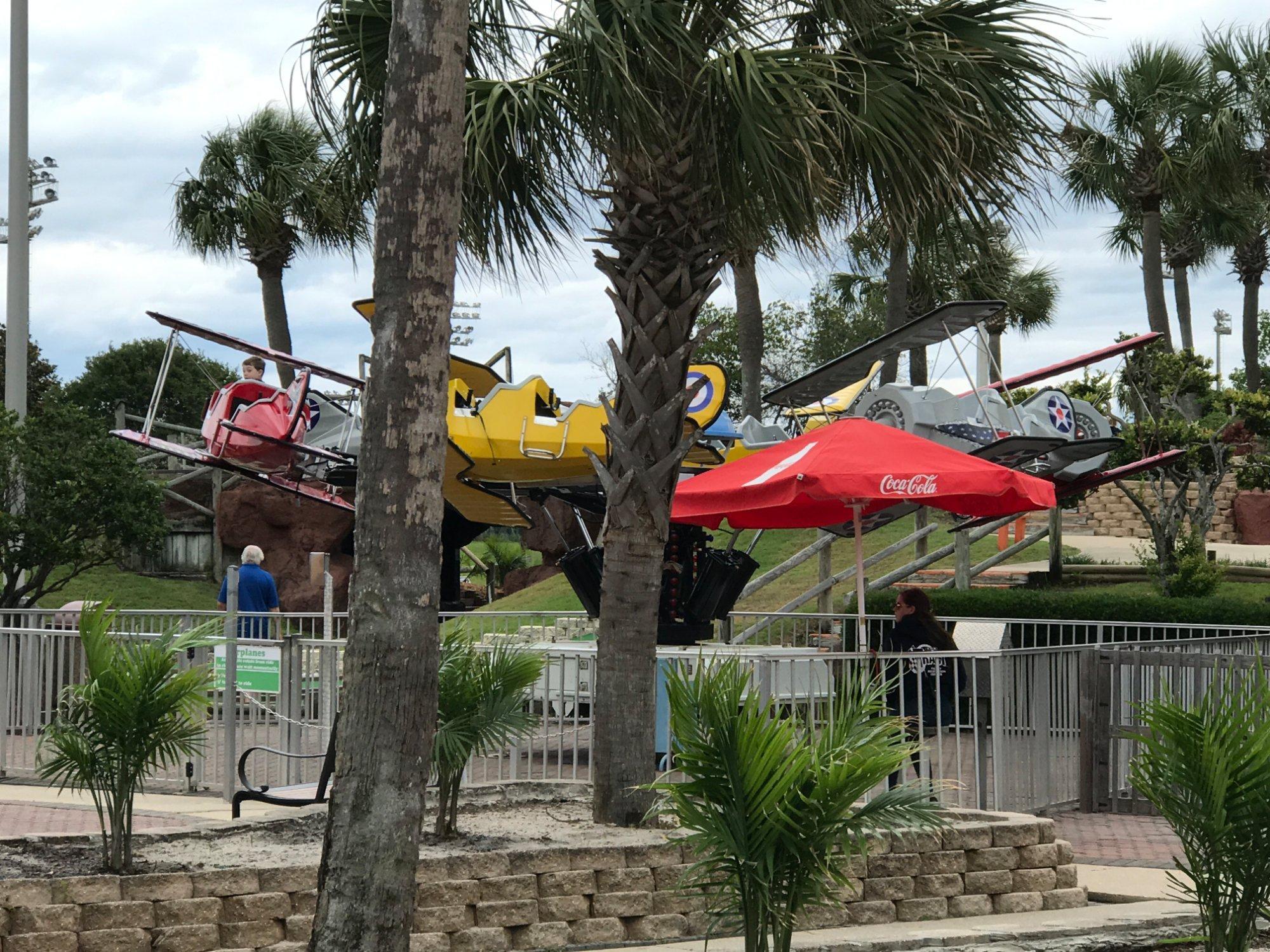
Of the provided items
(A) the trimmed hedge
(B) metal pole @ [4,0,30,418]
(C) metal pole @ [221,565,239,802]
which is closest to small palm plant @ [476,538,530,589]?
(A) the trimmed hedge

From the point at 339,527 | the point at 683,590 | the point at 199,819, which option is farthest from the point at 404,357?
the point at 339,527

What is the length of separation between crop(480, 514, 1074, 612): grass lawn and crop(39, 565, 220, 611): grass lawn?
8055 millimetres

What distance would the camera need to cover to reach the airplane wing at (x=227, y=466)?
57.8 feet

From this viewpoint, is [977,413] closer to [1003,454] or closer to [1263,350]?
[1003,454]

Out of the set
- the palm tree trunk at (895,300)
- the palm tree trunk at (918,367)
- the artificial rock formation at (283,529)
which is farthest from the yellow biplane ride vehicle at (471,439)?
the artificial rock formation at (283,529)

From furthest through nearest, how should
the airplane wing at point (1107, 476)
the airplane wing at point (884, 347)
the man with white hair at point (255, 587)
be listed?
1. the airplane wing at point (1107, 476)
2. the airplane wing at point (884, 347)
3. the man with white hair at point (255, 587)

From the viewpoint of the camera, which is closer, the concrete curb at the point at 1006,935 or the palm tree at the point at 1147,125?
the concrete curb at the point at 1006,935

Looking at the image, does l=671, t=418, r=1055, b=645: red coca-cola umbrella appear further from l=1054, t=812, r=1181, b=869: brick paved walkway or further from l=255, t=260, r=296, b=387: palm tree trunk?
l=255, t=260, r=296, b=387: palm tree trunk

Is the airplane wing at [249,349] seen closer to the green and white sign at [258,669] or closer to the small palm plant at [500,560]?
the green and white sign at [258,669]

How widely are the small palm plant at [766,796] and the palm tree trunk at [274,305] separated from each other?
24330 millimetres

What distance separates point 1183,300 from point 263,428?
33.3 meters

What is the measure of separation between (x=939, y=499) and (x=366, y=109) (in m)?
5.12

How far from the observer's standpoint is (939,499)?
11.0 metres

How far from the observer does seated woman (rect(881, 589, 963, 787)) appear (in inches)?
371
